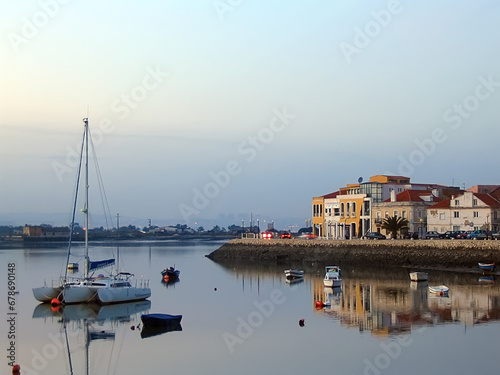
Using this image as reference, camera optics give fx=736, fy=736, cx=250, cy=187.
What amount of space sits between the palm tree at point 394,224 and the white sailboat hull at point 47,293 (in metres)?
45.0

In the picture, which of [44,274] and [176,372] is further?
[44,274]

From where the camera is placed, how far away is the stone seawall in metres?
66.1

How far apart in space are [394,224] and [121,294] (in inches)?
1690

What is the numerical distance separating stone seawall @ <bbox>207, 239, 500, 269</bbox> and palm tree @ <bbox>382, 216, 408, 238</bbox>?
13.1 ft

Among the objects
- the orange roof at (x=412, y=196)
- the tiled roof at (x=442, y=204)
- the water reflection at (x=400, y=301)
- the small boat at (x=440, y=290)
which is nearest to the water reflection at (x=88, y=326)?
the water reflection at (x=400, y=301)

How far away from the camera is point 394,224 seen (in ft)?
270

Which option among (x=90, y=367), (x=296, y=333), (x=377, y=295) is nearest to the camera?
(x=90, y=367)

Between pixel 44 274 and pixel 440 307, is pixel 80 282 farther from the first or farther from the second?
pixel 44 274

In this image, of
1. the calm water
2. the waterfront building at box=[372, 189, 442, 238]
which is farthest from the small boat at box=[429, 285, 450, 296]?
the waterfront building at box=[372, 189, 442, 238]

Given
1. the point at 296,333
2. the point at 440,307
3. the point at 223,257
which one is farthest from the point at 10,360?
the point at 223,257

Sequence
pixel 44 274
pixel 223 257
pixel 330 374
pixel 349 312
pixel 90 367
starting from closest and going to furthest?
pixel 330 374
pixel 90 367
pixel 349 312
pixel 44 274
pixel 223 257

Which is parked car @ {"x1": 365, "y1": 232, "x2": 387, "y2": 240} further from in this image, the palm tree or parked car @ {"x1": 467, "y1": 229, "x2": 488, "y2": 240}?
parked car @ {"x1": 467, "y1": 229, "x2": 488, "y2": 240}

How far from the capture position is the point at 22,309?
46.3 metres

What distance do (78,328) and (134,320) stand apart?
338cm
